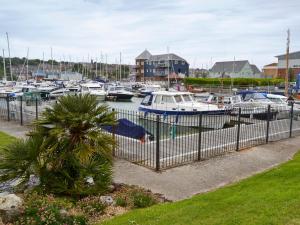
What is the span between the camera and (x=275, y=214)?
522 centimetres

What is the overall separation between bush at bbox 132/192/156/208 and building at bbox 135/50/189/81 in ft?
313

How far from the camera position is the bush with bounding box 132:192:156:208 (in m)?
6.58

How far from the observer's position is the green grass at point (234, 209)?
5.18 metres

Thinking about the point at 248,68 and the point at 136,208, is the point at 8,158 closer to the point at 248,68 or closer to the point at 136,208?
the point at 136,208

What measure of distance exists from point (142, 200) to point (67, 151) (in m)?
1.78

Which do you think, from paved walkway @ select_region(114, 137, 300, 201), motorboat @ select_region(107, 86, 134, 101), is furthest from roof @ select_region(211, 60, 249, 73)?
paved walkway @ select_region(114, 137, 300, 201)

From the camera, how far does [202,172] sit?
9047 mm

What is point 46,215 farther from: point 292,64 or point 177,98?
point 292,64

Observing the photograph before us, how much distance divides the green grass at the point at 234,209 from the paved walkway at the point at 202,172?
946 millimetres

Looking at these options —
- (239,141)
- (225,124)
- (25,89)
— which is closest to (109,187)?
(239,141)

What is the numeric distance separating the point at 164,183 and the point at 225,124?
423 inches

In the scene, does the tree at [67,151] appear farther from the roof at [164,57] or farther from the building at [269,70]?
the building at [269,70]

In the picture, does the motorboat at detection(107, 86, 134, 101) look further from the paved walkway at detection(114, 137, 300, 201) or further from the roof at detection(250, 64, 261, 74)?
the roof at detection(250, 64, 261, 74)

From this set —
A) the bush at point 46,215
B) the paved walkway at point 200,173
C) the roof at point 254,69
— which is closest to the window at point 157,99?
the paved walkway at point 200,173
